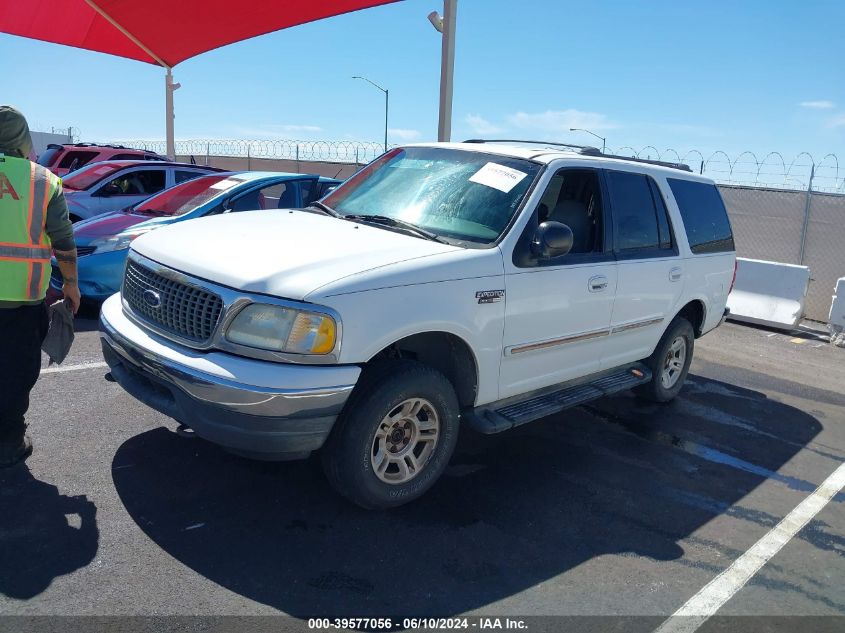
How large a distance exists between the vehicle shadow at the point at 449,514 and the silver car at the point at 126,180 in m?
7.41

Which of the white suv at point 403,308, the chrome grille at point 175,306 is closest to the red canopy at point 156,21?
the white suv at point 403,308

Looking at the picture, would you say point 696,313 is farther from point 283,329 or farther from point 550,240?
point 283,329

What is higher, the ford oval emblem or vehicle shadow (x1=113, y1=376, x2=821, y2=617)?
the ford oval emblem

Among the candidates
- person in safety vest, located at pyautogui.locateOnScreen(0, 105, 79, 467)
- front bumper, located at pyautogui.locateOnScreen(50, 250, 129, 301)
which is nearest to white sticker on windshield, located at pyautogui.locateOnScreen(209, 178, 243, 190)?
front bumper, located at pyautogui.locateOnScreen(50, 250, 129, 301)

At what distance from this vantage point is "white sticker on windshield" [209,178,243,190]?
320 inches

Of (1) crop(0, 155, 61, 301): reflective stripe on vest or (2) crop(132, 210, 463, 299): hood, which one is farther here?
(1) crop(0, 155, 61, 301): reflective stripe on vest

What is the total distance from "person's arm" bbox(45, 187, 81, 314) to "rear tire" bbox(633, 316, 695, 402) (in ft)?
14.5

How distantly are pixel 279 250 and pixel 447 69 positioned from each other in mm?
8231

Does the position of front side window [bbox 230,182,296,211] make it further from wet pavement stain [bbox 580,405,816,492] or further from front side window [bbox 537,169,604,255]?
wet pavement stain [bbox 580,405,816,492]

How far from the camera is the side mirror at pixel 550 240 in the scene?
4.08 m

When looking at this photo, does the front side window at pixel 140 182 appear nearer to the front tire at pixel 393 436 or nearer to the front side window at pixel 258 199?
A: the front side window at pixel 258 199

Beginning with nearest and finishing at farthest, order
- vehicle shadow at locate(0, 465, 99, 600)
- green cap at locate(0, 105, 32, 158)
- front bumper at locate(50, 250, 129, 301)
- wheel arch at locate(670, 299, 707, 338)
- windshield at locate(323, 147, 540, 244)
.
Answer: vehicle shadow at locate(0, 465, 99, 600)
green cap at locate(0, 105, 32, 158)
windshield at locate(323, 147, 540, 244)
wheel arch at locate(670, 299, 707, 338)
front bumper at locate(50, 250, 129, 301)

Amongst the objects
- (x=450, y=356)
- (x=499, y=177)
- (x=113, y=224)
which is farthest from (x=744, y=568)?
(x=113, y=224)

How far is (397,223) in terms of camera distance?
4.27 metres
